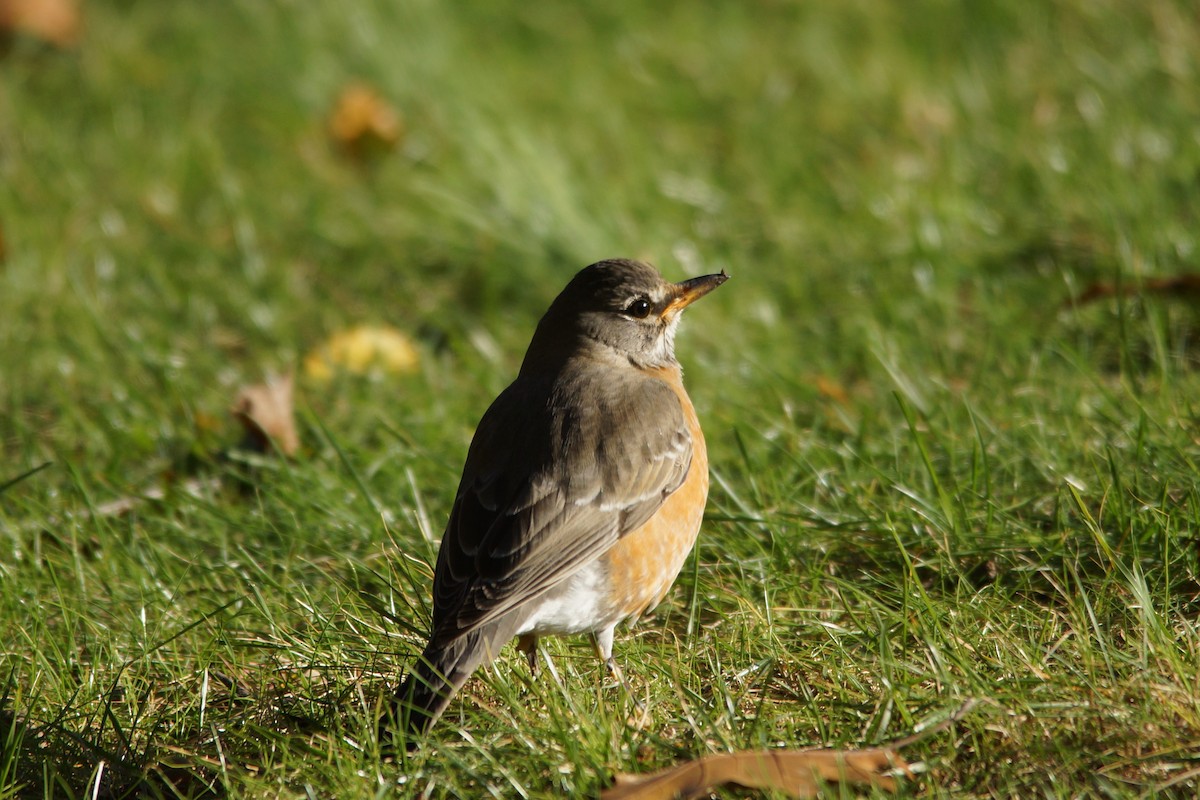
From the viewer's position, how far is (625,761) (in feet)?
11.4

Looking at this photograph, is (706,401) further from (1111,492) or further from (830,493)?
(1111,492)

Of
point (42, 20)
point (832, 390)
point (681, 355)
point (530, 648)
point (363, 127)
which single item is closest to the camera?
point (530, 648)

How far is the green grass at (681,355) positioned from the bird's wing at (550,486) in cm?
29

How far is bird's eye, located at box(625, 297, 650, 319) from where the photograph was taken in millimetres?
5000

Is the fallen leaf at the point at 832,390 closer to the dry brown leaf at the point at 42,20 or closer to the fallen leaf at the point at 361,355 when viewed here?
the fallen leaf at the point at 361,355

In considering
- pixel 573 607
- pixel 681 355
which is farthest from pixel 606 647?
pixel 681 355

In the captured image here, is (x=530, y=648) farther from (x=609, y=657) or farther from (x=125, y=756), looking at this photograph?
(x=125, y=756)

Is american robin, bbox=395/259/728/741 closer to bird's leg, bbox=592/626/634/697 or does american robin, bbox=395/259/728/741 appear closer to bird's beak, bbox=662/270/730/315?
bird's leg, bbox=592/626/634/697

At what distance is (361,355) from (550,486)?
7.87ft

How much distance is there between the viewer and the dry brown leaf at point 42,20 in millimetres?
9289

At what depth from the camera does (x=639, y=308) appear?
5.01m

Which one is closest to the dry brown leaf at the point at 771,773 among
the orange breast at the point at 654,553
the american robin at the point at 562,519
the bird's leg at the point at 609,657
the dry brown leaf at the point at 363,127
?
the bird's leg at the point at 609,657

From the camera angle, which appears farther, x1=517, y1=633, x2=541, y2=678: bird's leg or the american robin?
x1=517, y1=633, x2=541, y2=678: bird's leg

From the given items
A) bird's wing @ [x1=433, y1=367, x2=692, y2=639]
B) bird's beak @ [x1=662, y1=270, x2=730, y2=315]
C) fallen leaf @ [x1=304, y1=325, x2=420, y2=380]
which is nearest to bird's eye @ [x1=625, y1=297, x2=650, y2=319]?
bird's beak @ [x1=662, y1=270, x2=730, y2=315]
